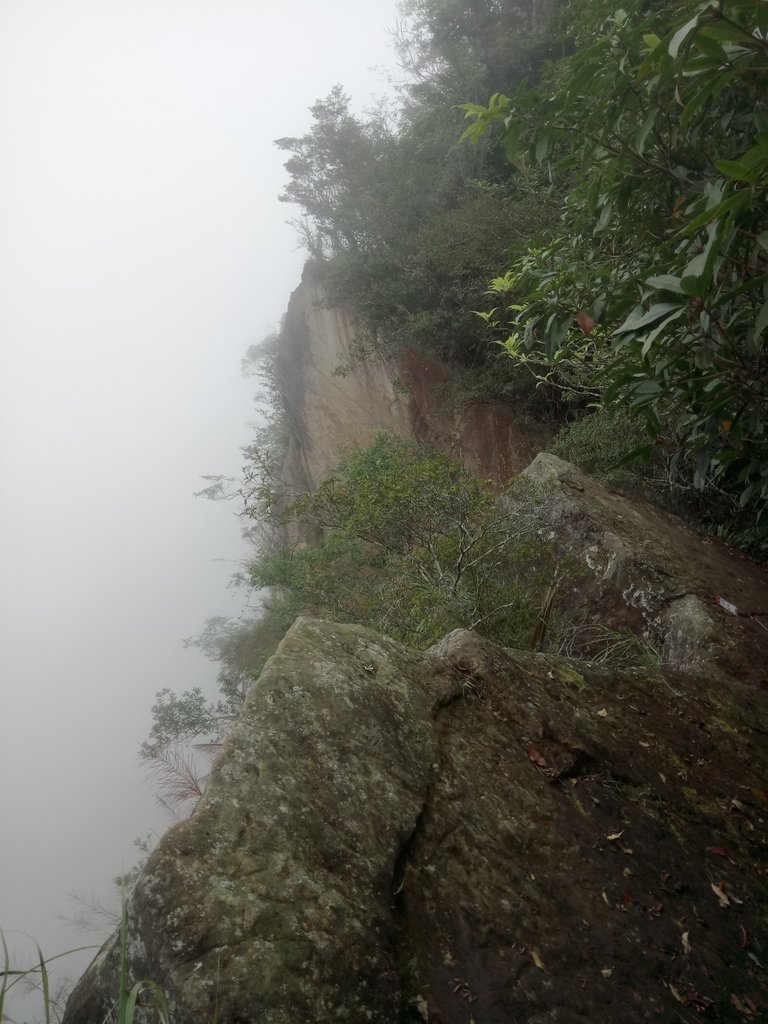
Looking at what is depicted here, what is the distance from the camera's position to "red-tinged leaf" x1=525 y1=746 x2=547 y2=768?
2.83 meters

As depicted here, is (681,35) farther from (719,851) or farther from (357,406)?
(357,406)

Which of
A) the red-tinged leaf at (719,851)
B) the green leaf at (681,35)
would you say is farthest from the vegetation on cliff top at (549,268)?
the red-tinged leaf at (719,851)

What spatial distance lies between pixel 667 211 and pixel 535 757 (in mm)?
2829

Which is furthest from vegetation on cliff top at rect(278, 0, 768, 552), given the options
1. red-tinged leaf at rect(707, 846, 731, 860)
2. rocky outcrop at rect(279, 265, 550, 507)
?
rocky outcrop at rect(279, 265, 550, 507)

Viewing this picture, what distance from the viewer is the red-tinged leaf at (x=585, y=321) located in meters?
3.35

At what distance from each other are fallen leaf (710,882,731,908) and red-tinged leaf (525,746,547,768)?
2.35ft

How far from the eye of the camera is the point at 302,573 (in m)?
7.25

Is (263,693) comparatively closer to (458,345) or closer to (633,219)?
(633,219)

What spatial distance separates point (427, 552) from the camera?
18.9 feet

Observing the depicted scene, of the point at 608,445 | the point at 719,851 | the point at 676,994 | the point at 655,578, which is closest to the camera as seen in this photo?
the point at 676,994

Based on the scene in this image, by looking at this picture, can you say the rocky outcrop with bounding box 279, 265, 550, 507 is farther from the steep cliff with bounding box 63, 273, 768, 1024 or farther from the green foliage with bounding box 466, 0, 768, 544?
the steep cliff with bounding box 63, 273, 768, 1024

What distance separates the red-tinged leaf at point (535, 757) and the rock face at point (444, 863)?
0.01m

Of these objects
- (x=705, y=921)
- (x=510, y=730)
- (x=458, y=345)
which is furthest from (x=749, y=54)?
(x=458, y=345)

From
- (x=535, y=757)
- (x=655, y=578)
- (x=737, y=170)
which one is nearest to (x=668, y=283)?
(x=737, y=170)
